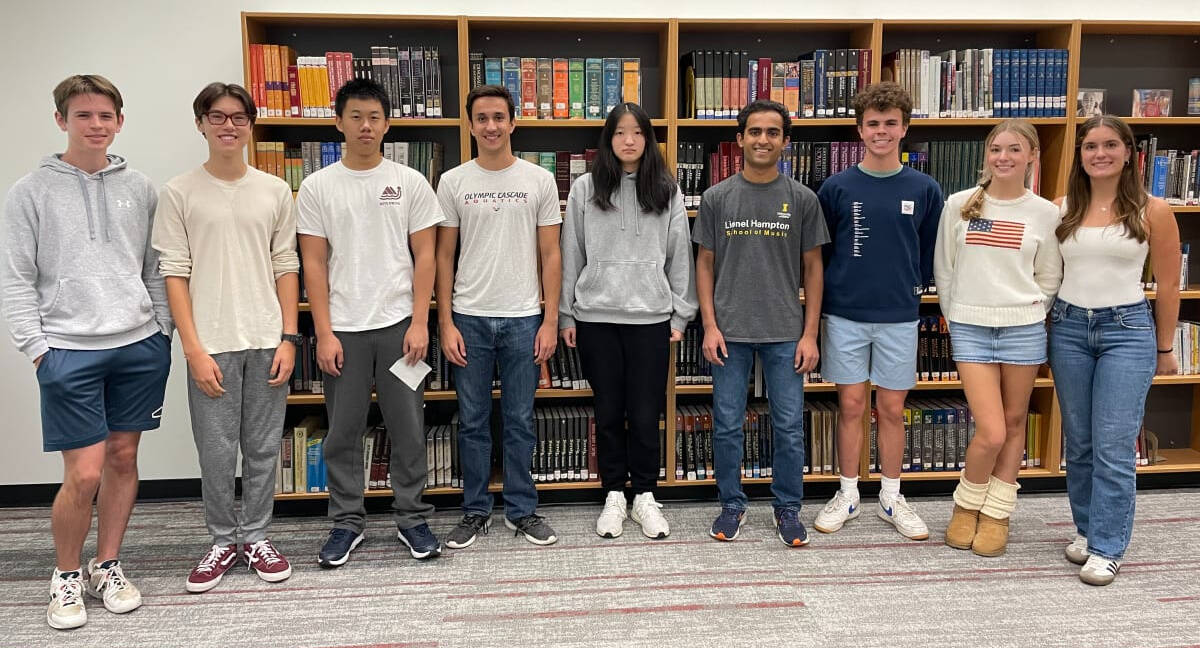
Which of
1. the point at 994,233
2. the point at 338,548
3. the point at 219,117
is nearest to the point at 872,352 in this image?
the point at 994,233

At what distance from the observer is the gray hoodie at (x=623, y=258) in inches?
124

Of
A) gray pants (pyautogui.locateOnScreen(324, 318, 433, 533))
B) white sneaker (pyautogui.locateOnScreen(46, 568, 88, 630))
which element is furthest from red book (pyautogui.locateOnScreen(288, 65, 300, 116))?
white sneaker (pyautogui.locateOnScreen(46, 568, 88, 630))

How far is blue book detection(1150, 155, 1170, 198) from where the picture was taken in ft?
12.2

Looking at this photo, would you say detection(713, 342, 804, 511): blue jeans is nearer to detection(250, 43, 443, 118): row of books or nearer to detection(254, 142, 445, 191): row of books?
detection(254, 142, 445, 191): row of books

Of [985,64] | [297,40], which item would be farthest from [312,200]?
[985,64]

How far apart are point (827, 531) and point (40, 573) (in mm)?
2980

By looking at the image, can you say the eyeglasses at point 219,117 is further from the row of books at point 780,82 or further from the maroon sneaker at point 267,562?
the row of books at point 780,82

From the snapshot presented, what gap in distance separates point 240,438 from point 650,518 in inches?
61.9

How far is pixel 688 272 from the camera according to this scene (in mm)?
3252

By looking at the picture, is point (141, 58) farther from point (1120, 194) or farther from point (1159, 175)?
point (1159, 175)

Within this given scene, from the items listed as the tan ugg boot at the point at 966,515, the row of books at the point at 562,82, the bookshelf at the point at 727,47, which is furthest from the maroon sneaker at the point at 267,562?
the tan ugg boot at the point at 966,515

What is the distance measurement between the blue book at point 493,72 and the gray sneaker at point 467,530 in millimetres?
1804

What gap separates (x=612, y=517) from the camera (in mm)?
3320

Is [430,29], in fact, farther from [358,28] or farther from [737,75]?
[737,75]
